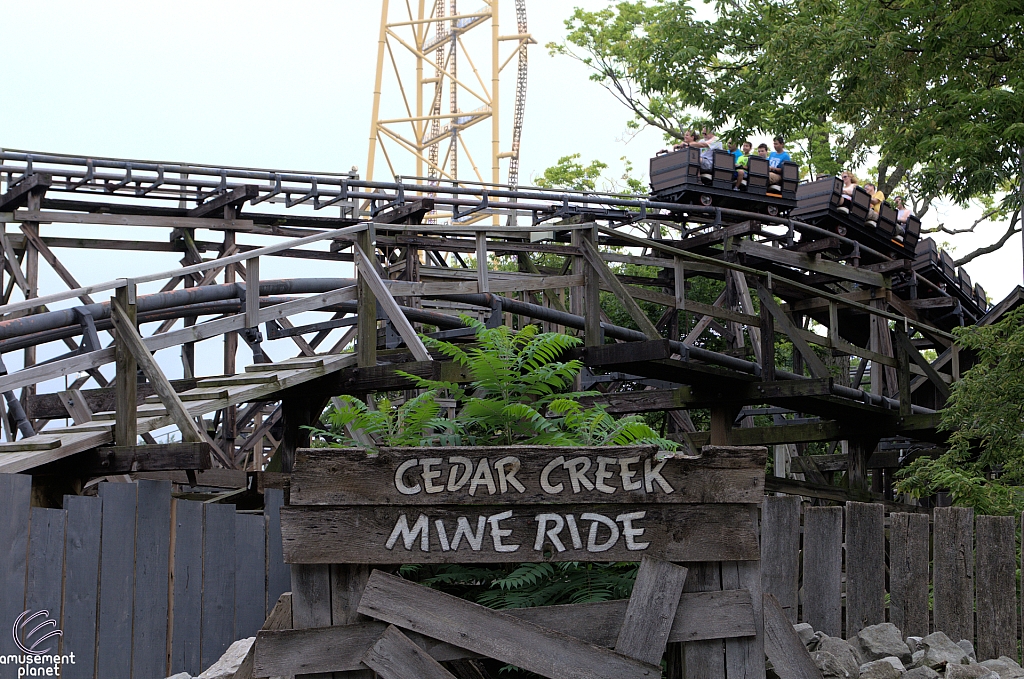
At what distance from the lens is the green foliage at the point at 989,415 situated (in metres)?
10.6

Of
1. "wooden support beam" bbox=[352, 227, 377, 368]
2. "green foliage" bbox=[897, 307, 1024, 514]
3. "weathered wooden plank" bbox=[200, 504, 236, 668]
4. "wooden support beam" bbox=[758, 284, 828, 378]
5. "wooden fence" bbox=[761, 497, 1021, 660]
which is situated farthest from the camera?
"wooden support beam" bbox=[758, 284, 828, 378]

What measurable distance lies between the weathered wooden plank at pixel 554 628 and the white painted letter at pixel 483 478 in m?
0.40

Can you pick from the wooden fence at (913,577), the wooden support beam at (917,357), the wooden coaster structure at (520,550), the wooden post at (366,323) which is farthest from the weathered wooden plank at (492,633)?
the wooden support beam at (917,357)

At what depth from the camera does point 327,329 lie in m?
16.5

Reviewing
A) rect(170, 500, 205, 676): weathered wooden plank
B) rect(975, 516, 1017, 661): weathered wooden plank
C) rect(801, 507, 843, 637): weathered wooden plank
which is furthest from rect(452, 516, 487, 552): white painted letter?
rect(975, 516, 1017, 661): weathered wooden plank

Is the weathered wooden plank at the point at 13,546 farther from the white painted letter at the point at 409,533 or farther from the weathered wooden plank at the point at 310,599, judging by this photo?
the white painted letter at the point at 409,533

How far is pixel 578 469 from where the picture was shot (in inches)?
149

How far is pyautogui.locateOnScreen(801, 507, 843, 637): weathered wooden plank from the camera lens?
6.63 meters

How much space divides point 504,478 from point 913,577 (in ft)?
12.4

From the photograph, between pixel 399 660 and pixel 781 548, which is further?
pixel 781 548

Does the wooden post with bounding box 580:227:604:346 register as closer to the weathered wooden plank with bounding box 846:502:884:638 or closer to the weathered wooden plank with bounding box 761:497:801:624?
the weathered wooden plank with bounding box 761:497:801:624

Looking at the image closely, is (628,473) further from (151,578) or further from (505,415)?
(151,578)

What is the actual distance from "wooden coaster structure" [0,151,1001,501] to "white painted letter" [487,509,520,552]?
1.16m

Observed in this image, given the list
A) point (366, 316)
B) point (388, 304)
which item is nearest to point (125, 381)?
point (388, 304)
